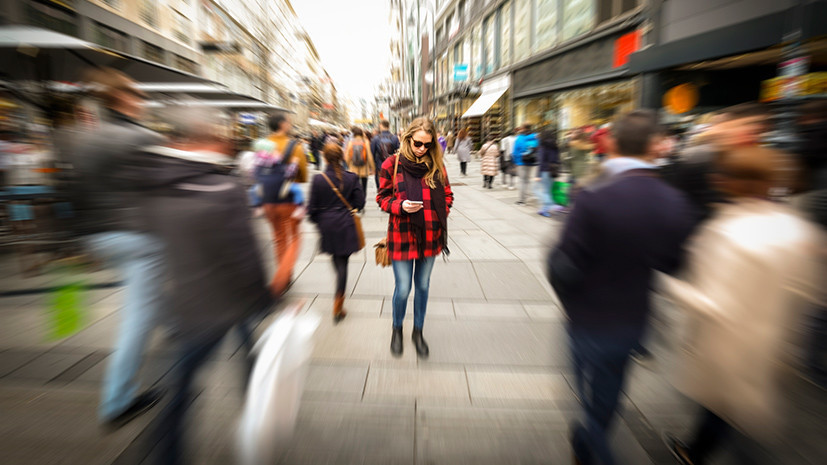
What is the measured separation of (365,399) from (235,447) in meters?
0.79

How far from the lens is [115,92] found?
7.14 ft

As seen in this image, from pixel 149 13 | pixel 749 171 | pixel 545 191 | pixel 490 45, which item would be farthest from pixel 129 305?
pixel 490 45

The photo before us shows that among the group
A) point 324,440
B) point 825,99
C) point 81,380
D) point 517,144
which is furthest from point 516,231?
point 81,380

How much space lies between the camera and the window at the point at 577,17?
13.3 m

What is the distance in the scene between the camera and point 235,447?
231cm

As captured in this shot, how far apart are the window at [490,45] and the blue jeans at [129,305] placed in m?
22.6

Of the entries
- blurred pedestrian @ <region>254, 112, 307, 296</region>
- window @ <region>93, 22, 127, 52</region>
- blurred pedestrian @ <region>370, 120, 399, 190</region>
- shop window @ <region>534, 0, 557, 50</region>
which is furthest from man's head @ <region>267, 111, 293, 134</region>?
window @ <region>93, 22, 127, 52</region>

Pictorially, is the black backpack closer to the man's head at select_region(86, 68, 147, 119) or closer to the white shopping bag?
the man's head at select_region(86, 68, 147, 119)

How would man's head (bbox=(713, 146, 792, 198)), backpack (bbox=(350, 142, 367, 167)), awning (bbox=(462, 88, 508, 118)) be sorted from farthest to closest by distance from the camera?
1. awning (bbox=(462, 88, 508, 118))
2. backpack (bbox=(350, 142, 367, 167))
3. man's head (bbox=(713, 146, 792, 198))

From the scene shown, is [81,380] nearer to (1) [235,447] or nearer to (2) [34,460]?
(2) [34,460]

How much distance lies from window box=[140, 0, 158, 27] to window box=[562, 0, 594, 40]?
17599 mm

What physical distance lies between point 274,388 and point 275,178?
3.07m

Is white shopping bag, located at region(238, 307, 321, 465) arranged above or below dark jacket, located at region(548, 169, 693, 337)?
below

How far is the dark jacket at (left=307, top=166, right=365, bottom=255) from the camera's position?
3754mm
